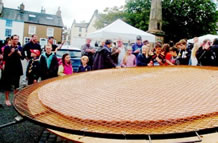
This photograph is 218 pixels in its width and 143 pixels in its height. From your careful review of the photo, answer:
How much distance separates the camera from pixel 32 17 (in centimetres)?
4328

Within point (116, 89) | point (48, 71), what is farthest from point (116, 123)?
point (48, 71)

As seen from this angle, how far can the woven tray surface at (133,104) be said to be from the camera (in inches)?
37.8

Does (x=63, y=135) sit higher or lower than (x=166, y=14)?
lower

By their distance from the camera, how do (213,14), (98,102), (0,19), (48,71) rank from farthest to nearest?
(0,19) → (213,14) → (48,71) → (98,102)

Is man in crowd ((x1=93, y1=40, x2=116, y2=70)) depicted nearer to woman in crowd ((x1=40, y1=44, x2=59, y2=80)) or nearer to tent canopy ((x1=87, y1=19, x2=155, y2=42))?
woman in crowd ((x1=40, y1=44, x2=59, y2=80))

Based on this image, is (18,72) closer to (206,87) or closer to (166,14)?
(206,87)

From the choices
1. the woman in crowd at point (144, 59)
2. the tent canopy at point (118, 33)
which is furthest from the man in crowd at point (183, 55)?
the tent canopy at point (118, 33)

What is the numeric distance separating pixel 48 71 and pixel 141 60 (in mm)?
2140

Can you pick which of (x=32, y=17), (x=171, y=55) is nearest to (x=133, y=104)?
(x=171, y=55)

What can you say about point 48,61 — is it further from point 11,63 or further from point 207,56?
point 207,56

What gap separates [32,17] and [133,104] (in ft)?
152

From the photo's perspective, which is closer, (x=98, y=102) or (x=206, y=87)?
(x=98, y=102)

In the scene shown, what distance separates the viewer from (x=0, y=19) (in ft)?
130

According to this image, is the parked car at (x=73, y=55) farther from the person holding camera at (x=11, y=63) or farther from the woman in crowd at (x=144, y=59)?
the woman in crowd at (x=144, y=59)
